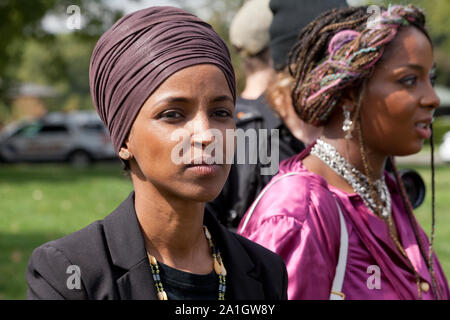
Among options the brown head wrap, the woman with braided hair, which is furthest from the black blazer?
the woman with braided hair

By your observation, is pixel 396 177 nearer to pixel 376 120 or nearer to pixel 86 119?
pixel 376 120

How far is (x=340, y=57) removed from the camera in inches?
114

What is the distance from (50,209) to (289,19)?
9.01 m

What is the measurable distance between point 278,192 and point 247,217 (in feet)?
0.64

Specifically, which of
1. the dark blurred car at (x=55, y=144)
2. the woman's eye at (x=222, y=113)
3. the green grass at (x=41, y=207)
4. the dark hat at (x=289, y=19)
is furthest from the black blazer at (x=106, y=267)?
the dark blurred car at (x=55, y=144)

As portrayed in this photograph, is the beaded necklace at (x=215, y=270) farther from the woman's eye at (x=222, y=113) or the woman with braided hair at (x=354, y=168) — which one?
the woman with braided hair at (x=354, y=168)

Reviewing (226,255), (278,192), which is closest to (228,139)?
(226,255)

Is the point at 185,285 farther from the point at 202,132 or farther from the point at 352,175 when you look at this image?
the point at 352,175

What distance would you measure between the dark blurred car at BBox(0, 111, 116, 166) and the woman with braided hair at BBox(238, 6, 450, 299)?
21892 millimetres

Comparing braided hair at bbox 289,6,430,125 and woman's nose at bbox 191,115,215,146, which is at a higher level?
braided hair at bbox 289,6,430,125

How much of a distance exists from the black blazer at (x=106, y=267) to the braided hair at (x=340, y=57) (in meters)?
1.23

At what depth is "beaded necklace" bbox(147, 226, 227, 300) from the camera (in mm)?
1840

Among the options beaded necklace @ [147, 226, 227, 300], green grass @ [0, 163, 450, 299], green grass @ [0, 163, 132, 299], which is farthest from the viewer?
green grass @ [0, 163, 450, 299]

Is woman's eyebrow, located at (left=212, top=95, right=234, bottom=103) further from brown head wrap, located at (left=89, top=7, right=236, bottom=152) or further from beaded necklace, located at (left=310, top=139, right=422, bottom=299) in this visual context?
beaded necklace, located at (left=310, top=139, right=422, bottom=299)
